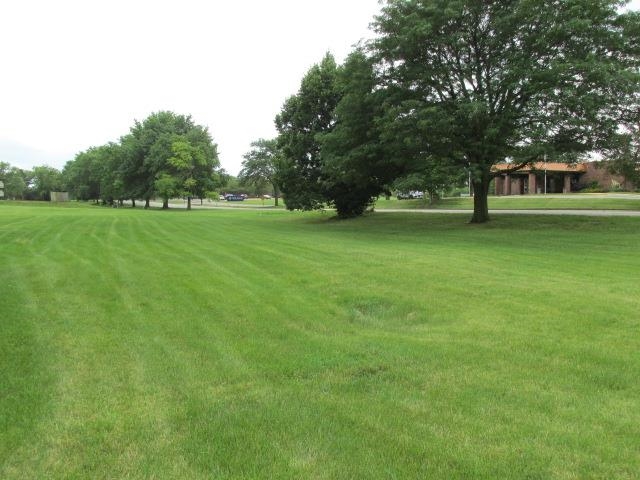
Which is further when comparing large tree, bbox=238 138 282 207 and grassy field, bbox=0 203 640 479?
large tree, bbox=238 138 282 207

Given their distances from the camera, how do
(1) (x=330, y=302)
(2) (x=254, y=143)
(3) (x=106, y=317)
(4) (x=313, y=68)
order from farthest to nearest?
(2) (x=254, y=143) < (4) (x=313, y=68) < (1) (x=330, y=302) < (3) (x=106, y=317)

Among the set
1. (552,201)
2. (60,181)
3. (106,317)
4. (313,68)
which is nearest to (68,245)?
(106,317)

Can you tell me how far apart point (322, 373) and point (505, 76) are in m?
18.4

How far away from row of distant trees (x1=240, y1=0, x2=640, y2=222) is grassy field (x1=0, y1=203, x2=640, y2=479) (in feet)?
35.2

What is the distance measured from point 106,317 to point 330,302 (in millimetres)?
3351

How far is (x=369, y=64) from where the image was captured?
77.8 feet

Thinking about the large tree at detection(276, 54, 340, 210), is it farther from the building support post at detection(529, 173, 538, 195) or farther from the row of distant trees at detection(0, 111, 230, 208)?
the building support post at detection(529, 173, 538, 195)

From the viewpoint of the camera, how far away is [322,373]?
512cm

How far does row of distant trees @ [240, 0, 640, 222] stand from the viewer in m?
19.8

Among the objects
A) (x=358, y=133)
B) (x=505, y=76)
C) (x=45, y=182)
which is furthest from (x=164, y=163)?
(x=45, y=182)

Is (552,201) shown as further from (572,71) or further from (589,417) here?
(589,417)

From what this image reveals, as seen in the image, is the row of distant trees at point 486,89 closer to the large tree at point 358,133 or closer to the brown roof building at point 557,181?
the large tree at point 358,133

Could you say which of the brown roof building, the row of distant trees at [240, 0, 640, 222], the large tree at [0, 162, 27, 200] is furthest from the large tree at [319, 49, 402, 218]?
the large tree at [0, 162, 27, 200]

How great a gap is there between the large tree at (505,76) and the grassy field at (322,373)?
10708 millimetres
